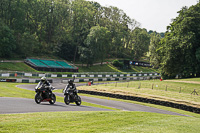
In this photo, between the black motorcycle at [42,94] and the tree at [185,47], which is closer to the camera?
the black motorcycle at [42,94]

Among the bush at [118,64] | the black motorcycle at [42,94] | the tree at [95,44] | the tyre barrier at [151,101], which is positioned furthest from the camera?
the bush at [118,64]

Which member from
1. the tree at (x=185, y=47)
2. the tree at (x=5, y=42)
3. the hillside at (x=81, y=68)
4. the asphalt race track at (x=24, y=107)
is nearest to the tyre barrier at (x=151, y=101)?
the asphalt race track at (x=24, y=107)

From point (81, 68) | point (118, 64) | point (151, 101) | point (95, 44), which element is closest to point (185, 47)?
point (151, 101)

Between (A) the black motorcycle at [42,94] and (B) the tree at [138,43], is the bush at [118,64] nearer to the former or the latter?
(B) the tree at [138,43]

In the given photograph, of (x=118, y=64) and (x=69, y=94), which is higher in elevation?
(x=118, y=64)

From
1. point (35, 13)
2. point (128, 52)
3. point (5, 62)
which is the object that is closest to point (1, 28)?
point (5, 62)

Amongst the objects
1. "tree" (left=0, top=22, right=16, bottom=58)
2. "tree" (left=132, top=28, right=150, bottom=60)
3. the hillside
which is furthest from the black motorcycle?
"tree" (left=132, top=28, right=150, bottom=60)

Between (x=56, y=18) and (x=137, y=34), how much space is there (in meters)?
Answer: 51.8

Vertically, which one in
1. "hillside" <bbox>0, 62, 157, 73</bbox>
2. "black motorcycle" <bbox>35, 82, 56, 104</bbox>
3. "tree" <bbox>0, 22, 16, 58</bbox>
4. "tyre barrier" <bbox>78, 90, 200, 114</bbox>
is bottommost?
"tyre barrier" <bbox>78, 90, 200, 114</bbox>

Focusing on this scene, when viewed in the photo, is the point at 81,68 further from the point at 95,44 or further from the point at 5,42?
the point at 5,42

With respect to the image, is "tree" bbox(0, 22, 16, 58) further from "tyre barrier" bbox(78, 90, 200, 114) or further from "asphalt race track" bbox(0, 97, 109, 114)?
"asphalt race track" bbox(0, 97, 109, 114)

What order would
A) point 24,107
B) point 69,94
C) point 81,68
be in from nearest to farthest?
point 24,107, point 69,94, point 81,68

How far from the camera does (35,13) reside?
8569 centimetres

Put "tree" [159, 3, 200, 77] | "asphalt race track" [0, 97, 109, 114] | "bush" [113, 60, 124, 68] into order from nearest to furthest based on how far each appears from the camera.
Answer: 1. "asphalt race track" [0, 97, 109, 114]
2. "tree" [159, 3, 200, 77]
3. "bush" [113, 60, 124, 68]
